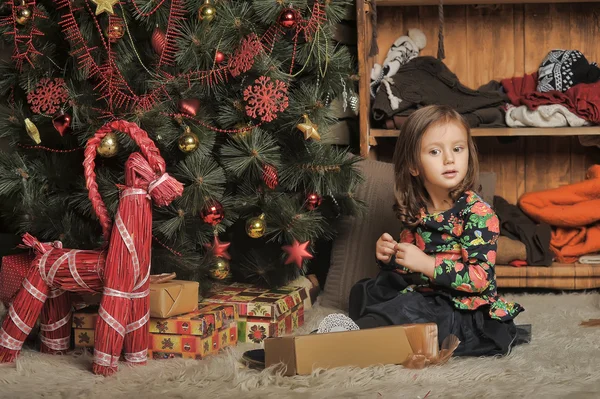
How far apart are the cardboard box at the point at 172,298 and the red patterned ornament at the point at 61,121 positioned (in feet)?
1.58

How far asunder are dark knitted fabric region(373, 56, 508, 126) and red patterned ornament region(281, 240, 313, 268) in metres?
0.65

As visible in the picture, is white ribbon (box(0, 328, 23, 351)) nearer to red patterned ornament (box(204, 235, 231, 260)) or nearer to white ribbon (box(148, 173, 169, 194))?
white ribbon (box(148, 173, 169, 194))

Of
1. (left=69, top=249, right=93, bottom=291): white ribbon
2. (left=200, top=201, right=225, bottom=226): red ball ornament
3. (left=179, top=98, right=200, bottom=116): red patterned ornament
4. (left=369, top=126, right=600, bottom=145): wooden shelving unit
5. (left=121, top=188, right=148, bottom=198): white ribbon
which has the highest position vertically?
(left=179, top=98, right=200, bottom=116): red patterned ornament

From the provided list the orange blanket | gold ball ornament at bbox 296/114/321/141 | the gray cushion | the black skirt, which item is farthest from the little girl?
the orange blanket

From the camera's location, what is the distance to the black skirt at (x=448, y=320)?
66.7 inches

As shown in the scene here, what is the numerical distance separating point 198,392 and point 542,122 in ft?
5.17

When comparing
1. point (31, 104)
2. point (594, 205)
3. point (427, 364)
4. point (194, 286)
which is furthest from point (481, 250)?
point (31, 104)

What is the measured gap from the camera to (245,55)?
6.11ft

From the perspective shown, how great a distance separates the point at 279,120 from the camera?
2006mm

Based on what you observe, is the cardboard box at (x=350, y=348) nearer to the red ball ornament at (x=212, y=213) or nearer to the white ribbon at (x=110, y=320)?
the white ribbon at (x=110, y=320)

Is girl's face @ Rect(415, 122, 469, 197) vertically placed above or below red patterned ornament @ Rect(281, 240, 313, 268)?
above

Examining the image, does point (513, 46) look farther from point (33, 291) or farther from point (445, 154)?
point (33, 291)

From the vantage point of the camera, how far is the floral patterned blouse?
1714mm

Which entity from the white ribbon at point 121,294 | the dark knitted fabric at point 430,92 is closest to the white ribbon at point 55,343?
the white ribbon at point 121,294
